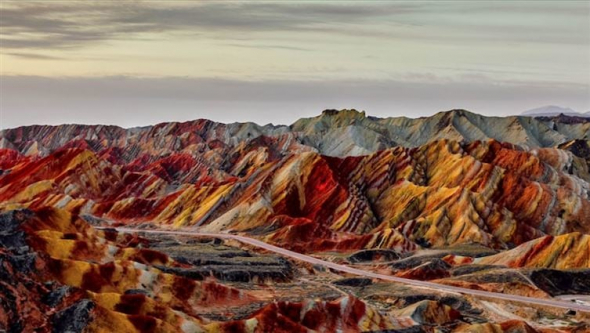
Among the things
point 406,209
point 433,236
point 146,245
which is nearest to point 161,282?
point 146,245

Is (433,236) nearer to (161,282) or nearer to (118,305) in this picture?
(161,282)

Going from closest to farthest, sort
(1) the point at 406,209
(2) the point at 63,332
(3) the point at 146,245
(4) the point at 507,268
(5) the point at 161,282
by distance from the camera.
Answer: (2) the point at 63,332
(5) the point at 161,282
(4) the point at 507,268
(3) the point at 146,245
(1) the point at 406,209

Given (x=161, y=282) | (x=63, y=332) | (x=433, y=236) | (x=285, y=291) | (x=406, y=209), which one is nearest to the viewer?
(x=63, y=332)

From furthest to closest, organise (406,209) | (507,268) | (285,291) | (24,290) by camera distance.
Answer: (406,209) < (507,268) < (285,291) < (24,290)

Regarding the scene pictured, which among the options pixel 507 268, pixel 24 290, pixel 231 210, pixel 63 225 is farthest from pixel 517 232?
pixel 24 290

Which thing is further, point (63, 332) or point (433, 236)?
point (433, 236)

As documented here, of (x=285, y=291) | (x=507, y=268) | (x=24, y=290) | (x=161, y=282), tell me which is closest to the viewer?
(x=24, y=290)

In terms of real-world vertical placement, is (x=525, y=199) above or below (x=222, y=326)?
above

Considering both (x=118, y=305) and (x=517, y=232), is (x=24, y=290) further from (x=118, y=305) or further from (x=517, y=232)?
(x=517, y=232)

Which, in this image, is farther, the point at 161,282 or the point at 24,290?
the point at 161,282
